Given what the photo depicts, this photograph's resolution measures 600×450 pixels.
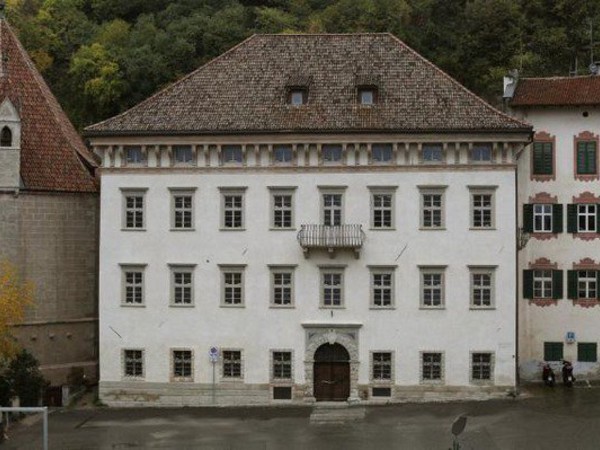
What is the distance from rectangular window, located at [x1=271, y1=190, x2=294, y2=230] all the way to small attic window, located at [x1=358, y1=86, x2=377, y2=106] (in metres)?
5.20

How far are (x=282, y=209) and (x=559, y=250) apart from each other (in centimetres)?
1298

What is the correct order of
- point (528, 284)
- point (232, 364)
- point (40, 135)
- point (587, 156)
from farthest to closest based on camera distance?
1. point (40, 135)
2. point (528, 284)
3. point (587, 156)
4. point (232, 364)

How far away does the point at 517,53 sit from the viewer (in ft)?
266

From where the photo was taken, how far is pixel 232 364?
42.5m

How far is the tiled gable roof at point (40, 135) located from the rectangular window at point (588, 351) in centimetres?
2343

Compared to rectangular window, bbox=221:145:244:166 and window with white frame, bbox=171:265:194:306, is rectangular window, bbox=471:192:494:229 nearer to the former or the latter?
rectangular window, bbox=221:145:244:166

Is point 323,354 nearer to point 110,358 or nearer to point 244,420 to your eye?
point 244,420

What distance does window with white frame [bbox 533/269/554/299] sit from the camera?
45688mm

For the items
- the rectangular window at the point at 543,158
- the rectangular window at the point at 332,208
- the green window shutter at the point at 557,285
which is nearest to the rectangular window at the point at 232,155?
the rectangular window at the point at 332,208

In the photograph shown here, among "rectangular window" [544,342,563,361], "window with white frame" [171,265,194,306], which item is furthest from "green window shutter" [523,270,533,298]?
"window with white frame" [171,265,194,306]

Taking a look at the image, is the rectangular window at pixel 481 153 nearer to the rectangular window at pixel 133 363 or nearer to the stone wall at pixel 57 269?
the rectangular window at pixel 133 363

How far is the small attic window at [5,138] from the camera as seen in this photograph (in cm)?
4381

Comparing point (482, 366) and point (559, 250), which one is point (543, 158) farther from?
point (482, 366)

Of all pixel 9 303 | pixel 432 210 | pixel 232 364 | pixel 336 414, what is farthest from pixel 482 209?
pixel 9 303
